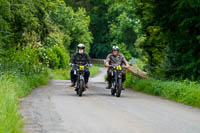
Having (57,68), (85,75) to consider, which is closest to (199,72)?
(85,75)

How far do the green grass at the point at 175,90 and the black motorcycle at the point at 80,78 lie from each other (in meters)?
3.04

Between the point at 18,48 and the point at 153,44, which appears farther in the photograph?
the point at 18,48

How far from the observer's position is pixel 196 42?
66.9 ft

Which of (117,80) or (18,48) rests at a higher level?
(18,48)

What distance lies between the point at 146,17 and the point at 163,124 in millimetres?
14713

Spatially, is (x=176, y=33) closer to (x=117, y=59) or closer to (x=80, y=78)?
(x=117, y=59)

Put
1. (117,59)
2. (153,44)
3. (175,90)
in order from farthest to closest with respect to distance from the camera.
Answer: (153,44) < (117,59) < (175,90)

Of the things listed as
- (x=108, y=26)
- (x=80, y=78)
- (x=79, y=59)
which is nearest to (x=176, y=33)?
(x=79, y=59)

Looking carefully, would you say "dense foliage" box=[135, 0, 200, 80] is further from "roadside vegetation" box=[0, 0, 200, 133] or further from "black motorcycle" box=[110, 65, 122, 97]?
"black motorcycle" box=[110, 65, 122, 97]

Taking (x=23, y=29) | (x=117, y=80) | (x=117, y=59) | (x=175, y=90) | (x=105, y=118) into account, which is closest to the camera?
(x=105, y=118)

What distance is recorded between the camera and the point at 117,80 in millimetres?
17047

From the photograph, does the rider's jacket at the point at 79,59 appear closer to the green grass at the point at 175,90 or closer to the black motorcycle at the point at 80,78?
the black motorcycle at the point at 80,78

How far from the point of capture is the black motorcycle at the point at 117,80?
16.9m

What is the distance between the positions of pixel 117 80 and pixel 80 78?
1.33 m
